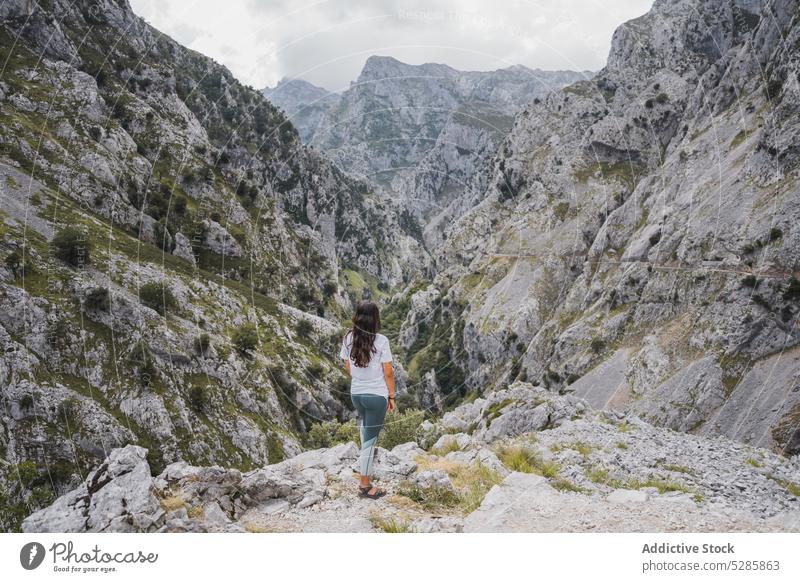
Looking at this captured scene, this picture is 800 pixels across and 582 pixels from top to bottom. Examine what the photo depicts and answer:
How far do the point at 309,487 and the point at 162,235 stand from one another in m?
85.5

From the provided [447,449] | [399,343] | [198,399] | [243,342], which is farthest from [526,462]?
[399,343]

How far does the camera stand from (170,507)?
34.1 feet

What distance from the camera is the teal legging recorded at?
10.5 meters

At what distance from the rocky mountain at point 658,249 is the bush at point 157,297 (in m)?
70.7

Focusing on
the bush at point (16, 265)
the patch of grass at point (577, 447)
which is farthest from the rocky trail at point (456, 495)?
the bush at point (16, 265)

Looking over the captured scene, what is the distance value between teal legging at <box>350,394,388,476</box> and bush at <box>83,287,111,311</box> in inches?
1930

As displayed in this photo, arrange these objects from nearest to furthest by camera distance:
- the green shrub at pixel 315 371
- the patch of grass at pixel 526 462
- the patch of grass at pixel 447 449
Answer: the patch of grass at pixel 526 462
the patch of grass at pixel 447 449
the green shrub at pixel 315 371

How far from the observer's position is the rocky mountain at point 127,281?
4009cm

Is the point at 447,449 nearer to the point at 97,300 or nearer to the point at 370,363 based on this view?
the point at 370,363

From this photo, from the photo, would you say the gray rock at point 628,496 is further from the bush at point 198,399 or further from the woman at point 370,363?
the bush at point 198,399

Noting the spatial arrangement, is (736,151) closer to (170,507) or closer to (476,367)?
(476,367)

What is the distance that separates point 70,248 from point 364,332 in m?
56.3

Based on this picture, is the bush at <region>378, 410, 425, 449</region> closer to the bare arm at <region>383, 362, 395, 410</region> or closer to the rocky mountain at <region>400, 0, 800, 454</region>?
the bare arm at <region>383, 362, 395, 410</region>

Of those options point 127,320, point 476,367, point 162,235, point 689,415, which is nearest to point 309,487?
point 127,320
